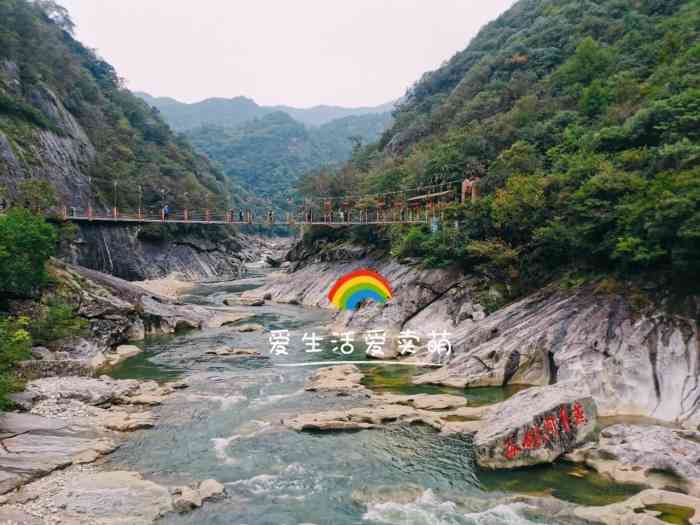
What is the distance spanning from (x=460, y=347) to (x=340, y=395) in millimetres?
5258

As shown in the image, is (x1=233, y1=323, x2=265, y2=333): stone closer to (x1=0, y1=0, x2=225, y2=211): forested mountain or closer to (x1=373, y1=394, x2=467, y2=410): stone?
(x1=373, y1=394, x2=467, y2=410): stone

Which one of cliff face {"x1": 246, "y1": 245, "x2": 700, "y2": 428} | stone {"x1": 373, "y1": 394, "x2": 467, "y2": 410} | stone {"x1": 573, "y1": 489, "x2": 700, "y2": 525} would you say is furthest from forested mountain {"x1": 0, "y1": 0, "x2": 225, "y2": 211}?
stone {"x1": 573, "y1": 489, "x2": 700, "y2": 525}

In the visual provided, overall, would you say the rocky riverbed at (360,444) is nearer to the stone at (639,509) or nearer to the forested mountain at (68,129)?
the stone at (639,509)

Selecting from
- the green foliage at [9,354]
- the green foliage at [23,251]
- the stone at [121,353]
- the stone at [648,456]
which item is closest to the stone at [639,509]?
the stone at [648,456]

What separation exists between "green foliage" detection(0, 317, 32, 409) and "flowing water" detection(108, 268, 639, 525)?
10.2ft

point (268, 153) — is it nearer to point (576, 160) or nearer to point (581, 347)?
point (576, 160)

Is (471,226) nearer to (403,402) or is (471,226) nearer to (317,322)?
(317,322)

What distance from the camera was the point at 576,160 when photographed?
22.5 meters

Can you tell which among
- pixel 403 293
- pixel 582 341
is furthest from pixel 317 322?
pixel 582 341

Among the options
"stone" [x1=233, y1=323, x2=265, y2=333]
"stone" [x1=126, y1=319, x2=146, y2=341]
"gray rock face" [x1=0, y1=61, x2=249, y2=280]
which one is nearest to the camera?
"stone" [x1=126, y1=319, x2=146, y2=341]

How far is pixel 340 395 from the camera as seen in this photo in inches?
661

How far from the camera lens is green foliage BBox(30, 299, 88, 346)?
1926cm

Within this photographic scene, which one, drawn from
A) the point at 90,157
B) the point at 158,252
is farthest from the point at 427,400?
the point at 90,157

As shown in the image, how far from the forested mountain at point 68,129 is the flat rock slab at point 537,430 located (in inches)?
1275
